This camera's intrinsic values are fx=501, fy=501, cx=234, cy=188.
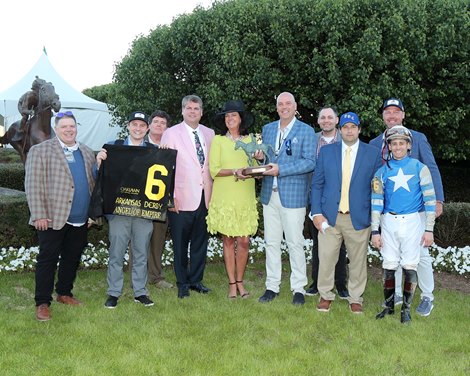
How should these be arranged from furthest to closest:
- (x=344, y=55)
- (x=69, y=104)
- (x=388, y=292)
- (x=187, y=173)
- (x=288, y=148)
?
(x=69, y=104), (x=344, y=55), (x=187, y=173), (x=288, y=148), (x=388, y=292)

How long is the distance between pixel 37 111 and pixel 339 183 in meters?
4.73

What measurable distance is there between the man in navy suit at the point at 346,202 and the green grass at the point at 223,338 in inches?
17.1

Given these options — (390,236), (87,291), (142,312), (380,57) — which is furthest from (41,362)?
(380,57)

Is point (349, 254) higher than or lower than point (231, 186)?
lower

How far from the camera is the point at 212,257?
8.07 meters

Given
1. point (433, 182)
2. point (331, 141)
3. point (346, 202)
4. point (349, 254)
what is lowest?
point (349, 254)

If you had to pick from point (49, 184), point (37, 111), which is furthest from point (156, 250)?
point (37, 111)

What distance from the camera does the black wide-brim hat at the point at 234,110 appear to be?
18.9 ft

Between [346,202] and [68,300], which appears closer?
[346,202]

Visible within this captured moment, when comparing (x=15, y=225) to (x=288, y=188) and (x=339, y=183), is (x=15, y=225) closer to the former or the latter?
(x=288, y=188)

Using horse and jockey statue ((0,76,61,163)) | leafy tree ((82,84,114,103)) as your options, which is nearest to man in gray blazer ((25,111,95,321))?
horse and jockey statue ((0,76,61,163))

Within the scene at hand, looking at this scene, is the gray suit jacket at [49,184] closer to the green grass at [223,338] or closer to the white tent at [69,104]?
the green grass at [223,338]

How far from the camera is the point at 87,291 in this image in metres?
6.25

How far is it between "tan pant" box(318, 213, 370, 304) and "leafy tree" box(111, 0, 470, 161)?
222 inches
